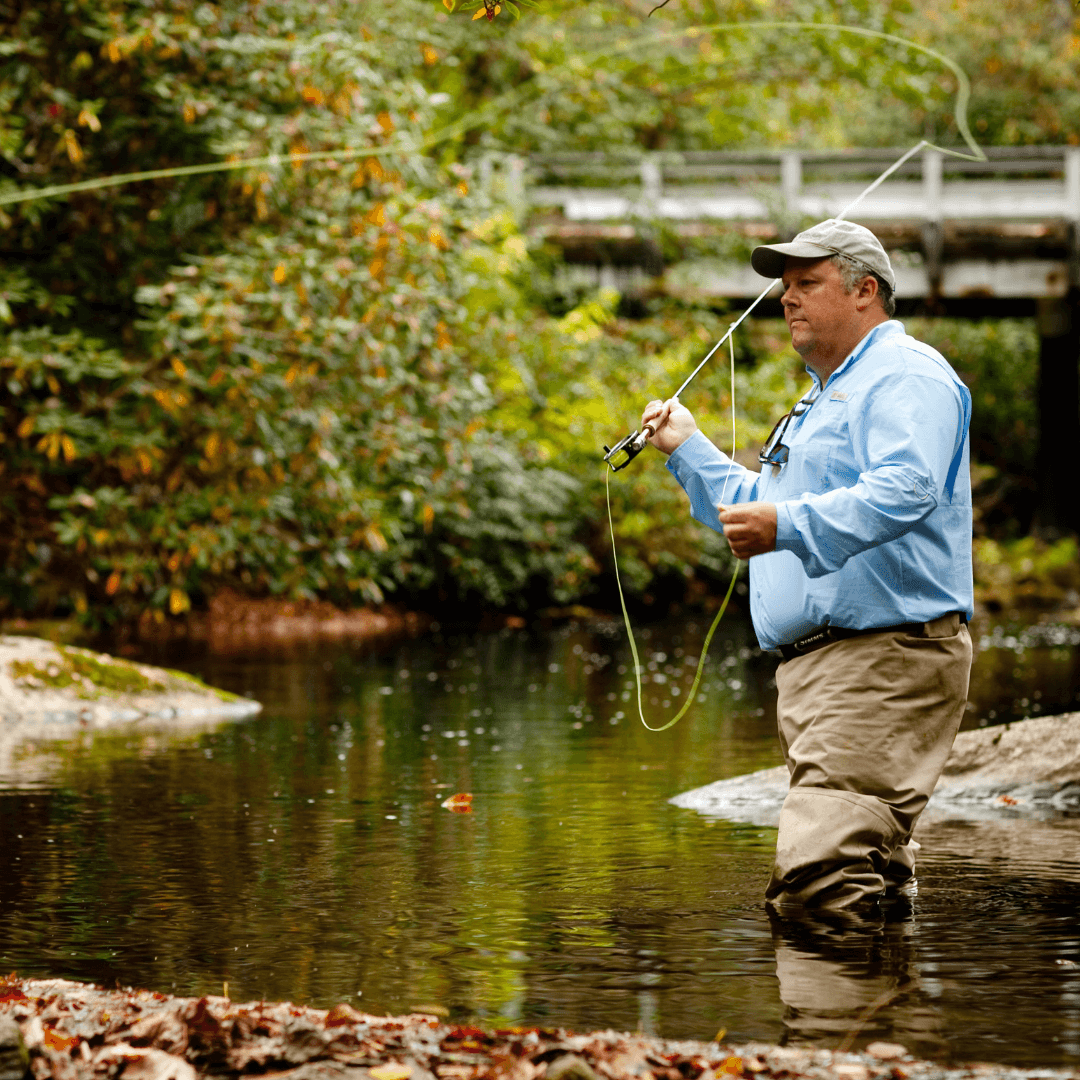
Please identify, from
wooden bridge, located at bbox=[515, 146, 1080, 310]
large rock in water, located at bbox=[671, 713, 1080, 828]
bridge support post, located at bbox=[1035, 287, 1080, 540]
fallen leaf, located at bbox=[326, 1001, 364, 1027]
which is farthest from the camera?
bridge support post, located at bbox=[1035, 287, 1080, 540]

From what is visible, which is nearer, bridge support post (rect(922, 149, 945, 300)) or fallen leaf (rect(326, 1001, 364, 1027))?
fallen leaf (rect(326, 1001, 364, 1027))

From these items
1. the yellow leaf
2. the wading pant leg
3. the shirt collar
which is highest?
the shirt collar

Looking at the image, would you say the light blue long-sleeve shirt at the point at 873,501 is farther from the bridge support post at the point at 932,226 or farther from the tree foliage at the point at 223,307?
the bridge support post at the point at 932,226

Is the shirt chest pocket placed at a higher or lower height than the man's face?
lower

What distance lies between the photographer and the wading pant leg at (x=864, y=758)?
4961mm

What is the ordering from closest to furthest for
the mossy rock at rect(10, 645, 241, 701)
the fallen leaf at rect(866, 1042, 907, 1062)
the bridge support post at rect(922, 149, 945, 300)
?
the fallen leaf at rect(866, 1042, 907, 1062)
the mossy rock at rect(10, 645, 241, 701)
the bridge support post at rect(922, 149, 945, 300)

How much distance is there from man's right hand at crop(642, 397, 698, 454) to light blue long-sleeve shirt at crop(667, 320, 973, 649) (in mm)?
298

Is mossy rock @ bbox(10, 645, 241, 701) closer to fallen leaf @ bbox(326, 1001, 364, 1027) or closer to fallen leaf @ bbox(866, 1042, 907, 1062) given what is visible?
fallen leaf @ bbox(326, 1001, 364, 1027)

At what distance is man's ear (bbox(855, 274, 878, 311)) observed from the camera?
17.1 feet

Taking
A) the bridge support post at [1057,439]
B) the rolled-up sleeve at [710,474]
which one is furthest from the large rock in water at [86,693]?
the bridge support post at [1057,439]

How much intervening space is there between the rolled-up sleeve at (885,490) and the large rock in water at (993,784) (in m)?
2.86

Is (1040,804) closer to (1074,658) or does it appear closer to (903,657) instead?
(903,657)

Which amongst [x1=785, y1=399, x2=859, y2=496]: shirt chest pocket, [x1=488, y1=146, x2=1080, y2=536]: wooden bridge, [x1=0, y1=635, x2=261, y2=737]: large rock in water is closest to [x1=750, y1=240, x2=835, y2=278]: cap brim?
[x1=785, y1=399, x2=859, y2=496]: shirt chest pocket

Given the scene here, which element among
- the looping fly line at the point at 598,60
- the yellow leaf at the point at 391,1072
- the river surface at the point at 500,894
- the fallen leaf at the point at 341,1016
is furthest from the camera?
the looping fly line at the point at 598,60
